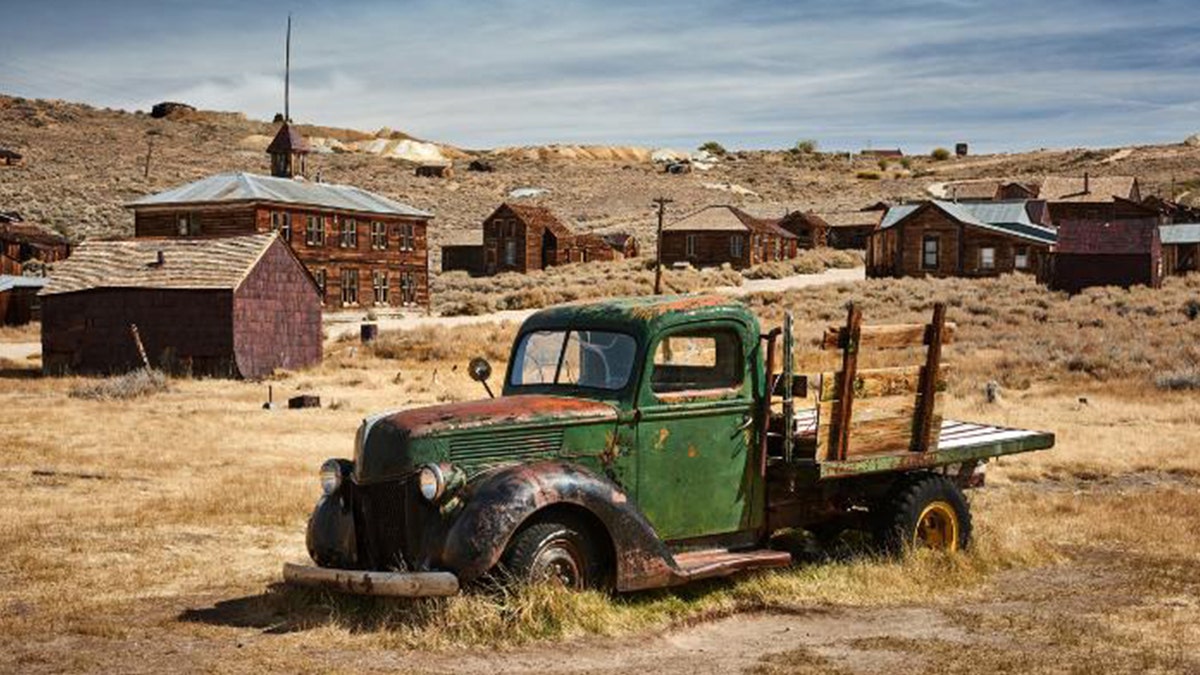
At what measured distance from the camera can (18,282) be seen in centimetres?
5200

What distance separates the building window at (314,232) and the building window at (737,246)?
96.9 ft

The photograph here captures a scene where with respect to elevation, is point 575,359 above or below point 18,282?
below

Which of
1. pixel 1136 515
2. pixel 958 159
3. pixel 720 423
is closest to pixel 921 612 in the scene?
pixel 720 423

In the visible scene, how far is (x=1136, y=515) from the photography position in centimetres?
1352

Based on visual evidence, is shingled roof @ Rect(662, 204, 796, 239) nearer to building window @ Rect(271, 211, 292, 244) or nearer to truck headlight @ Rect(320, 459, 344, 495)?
building window @ Rect(271, 211, 292, 244)

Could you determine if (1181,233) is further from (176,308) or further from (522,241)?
(176,308)

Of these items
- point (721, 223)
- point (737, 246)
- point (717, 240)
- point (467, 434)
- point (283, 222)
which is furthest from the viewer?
point (721, 223)

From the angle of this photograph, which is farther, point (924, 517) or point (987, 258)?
point (987, 258)

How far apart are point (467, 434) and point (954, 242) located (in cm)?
5810

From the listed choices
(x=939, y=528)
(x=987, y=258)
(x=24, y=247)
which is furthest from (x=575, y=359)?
(x=24, y=247)

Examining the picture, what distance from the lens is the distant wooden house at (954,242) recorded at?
62094 millimetres

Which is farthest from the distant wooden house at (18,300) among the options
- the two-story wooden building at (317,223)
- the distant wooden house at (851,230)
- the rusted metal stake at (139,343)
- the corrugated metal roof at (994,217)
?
the distant wooden house at (851,230)

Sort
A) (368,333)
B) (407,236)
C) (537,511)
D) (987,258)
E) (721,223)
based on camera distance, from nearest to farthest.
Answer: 1. (537,511)
2. (368,333)
3. (407,236)
4. (987,258)
5. (721,223)

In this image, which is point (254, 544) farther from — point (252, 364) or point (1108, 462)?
point (252, 364)
